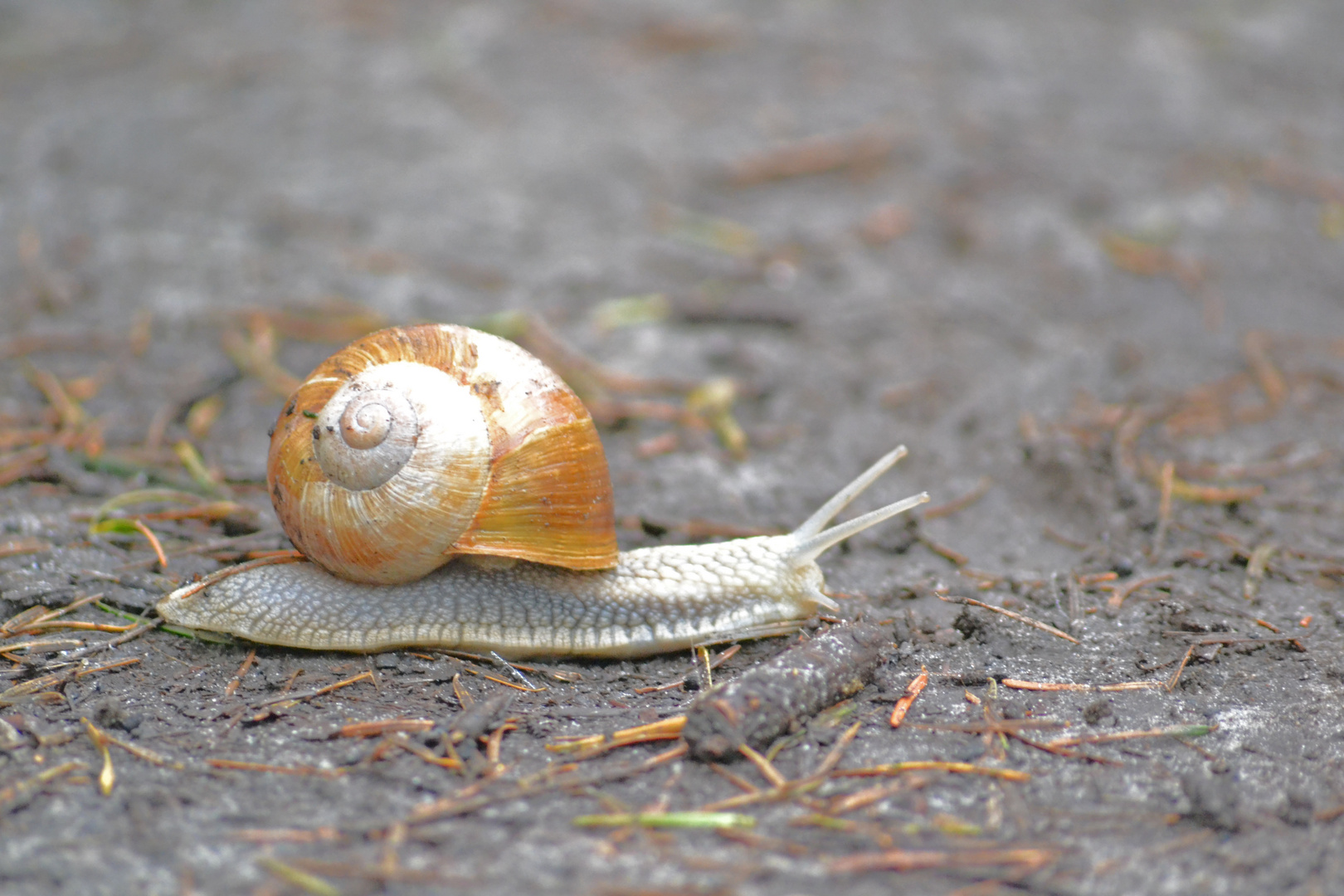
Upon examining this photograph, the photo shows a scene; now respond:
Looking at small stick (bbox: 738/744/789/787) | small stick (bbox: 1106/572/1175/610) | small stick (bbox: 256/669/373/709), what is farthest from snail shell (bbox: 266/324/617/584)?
small stick (bbox: 1106/572/1175/610)

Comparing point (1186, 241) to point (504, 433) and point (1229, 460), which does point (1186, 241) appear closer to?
point (1229, 460)

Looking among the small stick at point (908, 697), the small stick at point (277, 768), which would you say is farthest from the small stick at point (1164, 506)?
the small stick at point (277, 768)

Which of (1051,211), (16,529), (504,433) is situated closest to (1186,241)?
(1051,211)

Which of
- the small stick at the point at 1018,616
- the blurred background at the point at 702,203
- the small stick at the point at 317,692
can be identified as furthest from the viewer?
the blurred background at the point at 702,203

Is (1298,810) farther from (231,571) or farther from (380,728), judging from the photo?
(231,571)

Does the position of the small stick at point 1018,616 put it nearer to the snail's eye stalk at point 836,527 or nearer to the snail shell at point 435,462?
the snail's eye stalk at point 836,527

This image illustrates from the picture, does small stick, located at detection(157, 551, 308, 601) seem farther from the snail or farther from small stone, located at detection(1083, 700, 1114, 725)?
small stone, located at detection(1083, 700, 1114, 725)
